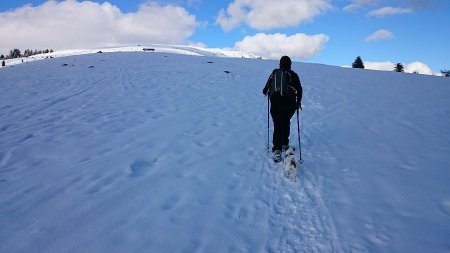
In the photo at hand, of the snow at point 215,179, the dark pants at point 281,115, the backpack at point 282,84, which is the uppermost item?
the backpack at point 282,84

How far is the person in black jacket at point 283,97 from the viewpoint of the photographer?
7090mm

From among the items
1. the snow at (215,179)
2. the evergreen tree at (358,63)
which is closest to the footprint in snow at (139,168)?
the snow at (215,179)

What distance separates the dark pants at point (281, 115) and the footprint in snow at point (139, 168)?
2775 mm

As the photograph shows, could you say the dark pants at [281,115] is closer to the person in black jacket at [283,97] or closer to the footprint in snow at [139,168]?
the person in black jacket at [283,97]

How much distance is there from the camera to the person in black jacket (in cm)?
709

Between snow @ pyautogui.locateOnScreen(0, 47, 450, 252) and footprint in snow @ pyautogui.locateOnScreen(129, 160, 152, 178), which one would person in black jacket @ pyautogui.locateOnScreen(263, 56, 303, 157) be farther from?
footprint in snow @ pyautogui.locateOnScreen(129, 160, 152, 178)

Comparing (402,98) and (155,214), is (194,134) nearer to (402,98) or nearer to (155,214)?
(155,214)

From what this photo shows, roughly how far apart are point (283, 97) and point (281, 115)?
0.38m

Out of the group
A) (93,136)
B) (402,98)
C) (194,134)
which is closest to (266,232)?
(194,134)

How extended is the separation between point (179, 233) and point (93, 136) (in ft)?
17.1

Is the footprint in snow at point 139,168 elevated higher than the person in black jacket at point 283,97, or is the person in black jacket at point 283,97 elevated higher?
the person in black jacket at point 283,97

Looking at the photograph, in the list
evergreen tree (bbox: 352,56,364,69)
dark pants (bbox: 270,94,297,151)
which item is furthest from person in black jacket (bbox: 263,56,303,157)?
evergreen tree (bbox: 352,56,364,69)

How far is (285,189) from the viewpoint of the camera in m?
6.00

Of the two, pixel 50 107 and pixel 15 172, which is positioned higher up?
pixel 50 107
